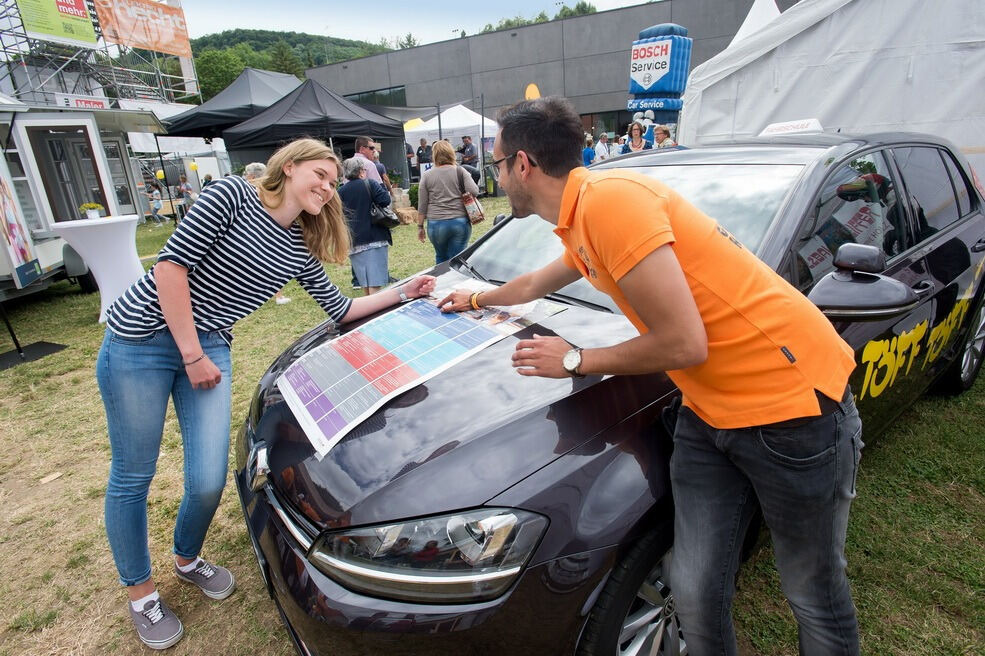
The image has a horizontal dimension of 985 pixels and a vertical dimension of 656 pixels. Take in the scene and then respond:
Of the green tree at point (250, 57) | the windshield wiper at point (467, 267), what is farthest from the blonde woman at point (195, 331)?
the green tree at point (250, 57)


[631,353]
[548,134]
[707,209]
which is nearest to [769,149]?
[707,209]

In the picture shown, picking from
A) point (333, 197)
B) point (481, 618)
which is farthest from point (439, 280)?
point (481, 618)

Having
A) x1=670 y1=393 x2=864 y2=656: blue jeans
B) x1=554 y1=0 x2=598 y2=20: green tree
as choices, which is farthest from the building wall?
x1=554 y1=0 x2=598 y2=20: green tree

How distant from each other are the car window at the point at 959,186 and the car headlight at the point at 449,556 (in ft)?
9.59

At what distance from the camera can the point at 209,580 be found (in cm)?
215

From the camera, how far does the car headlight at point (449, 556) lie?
47.4 inches

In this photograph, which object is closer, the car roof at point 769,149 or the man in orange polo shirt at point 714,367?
the man in orange polo shirt at point 714,367

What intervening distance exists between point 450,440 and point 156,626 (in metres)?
1.50

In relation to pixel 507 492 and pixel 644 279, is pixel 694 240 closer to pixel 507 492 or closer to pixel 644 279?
pixel 644 279

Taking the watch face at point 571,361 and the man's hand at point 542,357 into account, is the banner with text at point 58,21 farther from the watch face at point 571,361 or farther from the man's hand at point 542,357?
the watch face at point 571,361

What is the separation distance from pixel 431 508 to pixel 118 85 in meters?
32.6

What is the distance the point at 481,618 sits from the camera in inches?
46.7

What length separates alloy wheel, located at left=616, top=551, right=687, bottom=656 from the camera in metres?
1.41

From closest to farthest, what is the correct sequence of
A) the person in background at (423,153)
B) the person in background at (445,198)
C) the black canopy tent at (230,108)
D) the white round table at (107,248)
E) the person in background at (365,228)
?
1. the white round table at (107,248)
2. the person in background at (365,228)
3. the person in background at (445,198)
4. the black canopy tent at (230,108)
5. the person in background at (423,153)
